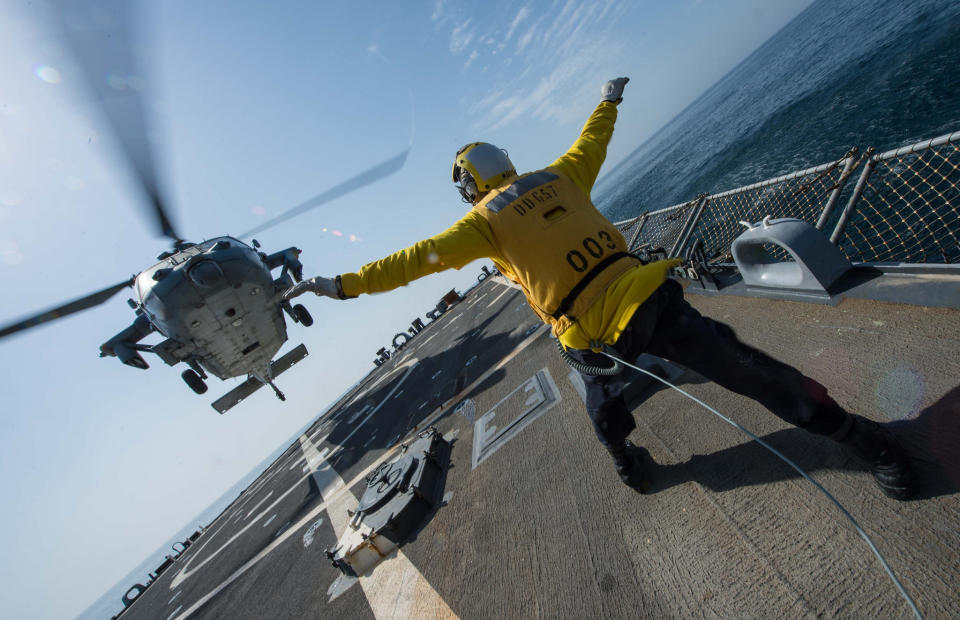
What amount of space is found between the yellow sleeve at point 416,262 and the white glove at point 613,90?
2.06 meters

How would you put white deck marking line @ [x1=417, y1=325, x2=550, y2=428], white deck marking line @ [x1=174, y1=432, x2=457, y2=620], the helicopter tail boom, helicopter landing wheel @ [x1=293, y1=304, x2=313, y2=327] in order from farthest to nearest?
the helicopter tail boom < helicopter landing wheel @ [x1=293, y1=304, x2=313, y2=327] < white deck marking line @ [x1=417, y1=325, x2=550, y2=428] < white deck marking line @ [x1=174, y1=432, x2=457, y2=620]

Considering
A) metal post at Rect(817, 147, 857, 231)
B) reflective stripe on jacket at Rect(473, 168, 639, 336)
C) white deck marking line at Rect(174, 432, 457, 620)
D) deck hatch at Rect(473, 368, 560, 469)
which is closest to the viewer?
reflective stripe on jacket at Rect(473, 168, 639, 336)

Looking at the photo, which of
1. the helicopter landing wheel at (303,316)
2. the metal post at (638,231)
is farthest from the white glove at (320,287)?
the helicopter landing wheel at (303,316)

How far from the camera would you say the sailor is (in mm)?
2150

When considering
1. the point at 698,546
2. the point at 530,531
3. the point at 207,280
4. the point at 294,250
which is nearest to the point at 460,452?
the point at 530,531

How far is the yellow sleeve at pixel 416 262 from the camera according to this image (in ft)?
7.91

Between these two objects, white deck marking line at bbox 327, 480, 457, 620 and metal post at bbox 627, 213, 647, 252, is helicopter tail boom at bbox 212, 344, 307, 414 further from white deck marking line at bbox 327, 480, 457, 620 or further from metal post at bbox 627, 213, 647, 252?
metal post at bbox 627, 213, 647, 252

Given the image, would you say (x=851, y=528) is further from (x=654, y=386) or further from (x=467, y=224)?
(x=467, y=224)

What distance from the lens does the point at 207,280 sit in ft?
33.2

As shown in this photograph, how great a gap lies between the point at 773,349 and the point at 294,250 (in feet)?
47.9

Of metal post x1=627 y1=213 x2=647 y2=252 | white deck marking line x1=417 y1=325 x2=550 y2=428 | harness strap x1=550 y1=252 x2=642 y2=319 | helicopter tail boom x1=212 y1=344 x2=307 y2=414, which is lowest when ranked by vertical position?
white deck marking line x1=417 y1=325 x2=550 y2=428

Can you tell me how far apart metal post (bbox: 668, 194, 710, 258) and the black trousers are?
177 inches

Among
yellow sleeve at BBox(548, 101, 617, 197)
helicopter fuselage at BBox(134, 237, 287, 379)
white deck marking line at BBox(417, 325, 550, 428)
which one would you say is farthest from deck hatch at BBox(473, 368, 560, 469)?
helicopter fuselage at BBox(134, 237, 287, 379)

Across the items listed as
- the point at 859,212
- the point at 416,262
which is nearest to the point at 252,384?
the point at 416,262
